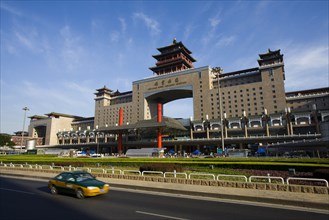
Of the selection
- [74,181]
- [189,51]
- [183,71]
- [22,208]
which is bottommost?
[22,208]

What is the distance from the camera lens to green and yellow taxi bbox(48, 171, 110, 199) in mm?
10836

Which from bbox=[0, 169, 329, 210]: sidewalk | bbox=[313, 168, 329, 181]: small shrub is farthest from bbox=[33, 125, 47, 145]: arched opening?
bbox=[313, 168, 329, 181]: small shrub

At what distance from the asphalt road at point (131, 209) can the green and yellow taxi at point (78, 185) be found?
1.10 ft

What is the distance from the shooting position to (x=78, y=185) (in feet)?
36.4

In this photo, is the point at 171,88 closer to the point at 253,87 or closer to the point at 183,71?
the point at 183,71

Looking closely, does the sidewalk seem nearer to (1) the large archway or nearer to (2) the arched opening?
(1) the large archway

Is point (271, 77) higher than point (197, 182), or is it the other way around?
point (271, 77)

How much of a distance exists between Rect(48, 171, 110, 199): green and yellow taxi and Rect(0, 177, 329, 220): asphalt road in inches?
13.2

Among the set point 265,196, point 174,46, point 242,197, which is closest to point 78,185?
point 242,197

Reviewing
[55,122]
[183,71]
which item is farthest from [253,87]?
[55,122]

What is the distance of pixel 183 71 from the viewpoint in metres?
106

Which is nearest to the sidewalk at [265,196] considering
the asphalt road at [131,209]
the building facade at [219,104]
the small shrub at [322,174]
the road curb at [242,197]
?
the road curb at [242,197]

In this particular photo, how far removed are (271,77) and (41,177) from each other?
9154cm

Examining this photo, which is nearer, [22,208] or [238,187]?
[22,208]
